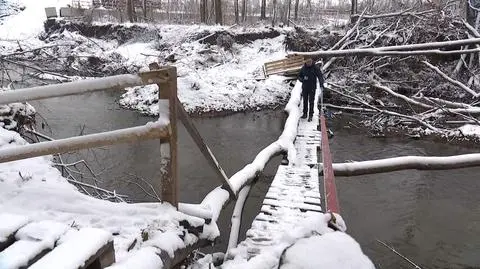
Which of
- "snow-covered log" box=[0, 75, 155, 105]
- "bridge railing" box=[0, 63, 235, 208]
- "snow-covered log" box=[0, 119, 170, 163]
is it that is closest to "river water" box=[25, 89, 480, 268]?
"bridge railing" box=[0, 63, 235, 208]

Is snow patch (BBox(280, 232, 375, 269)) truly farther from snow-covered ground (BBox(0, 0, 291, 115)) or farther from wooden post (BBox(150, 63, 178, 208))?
snow-covered ground (BBox(0, 0, 291, 115))

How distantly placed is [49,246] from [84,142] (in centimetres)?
87

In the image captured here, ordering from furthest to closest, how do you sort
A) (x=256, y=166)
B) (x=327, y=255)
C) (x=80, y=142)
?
1. (x=256, y=166)
2. (x=80, y=142)
3. (x=327, y=255)

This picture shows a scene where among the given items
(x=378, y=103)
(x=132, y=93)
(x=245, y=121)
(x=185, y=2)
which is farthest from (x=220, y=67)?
(x=185, y=2)

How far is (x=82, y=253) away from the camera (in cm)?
205

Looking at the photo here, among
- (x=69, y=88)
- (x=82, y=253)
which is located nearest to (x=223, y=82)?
(x=69, y=88)

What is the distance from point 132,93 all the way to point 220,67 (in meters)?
5.33

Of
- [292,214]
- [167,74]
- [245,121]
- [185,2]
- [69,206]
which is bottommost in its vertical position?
[245,121]

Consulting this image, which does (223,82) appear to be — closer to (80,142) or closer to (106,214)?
(106,214)

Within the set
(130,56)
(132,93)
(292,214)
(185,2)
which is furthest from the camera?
(185,2)

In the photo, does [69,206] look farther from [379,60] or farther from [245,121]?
[379,60]

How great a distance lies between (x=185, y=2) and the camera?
116 ft

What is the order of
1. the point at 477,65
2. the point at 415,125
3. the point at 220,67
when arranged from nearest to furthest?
1. the point at 415,125
2. the point at 477,65
3. the point at 220,67

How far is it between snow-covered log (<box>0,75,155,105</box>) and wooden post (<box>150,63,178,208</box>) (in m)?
0.17
